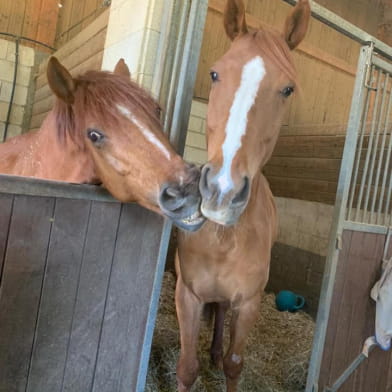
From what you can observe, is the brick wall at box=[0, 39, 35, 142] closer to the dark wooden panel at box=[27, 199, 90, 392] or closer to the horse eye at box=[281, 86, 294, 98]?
the dark wooden panel at box=[27, 199, 90, 392]

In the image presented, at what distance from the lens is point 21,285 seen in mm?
1201

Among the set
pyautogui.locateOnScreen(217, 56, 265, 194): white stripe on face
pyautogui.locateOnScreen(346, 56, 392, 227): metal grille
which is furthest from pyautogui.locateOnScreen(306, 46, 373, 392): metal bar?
pyautogui.locateOnScreen(217, 56, 265, 194): white stripe on face

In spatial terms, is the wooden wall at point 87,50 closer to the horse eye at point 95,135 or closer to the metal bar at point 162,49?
the metal bar at point 162,49

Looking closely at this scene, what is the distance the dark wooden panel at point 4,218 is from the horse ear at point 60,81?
389mm

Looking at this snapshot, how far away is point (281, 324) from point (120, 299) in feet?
7.76

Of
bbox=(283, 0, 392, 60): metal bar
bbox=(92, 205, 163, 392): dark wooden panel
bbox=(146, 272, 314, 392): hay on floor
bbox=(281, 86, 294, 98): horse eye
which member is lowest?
bbox=(146, 272, 314, 392): hay on floor

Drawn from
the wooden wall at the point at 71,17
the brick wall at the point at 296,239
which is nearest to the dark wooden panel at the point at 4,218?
the brick wall at the point at 296,239

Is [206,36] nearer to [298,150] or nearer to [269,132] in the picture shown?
[298,150]

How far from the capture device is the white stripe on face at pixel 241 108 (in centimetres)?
123

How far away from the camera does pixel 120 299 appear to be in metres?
1.46

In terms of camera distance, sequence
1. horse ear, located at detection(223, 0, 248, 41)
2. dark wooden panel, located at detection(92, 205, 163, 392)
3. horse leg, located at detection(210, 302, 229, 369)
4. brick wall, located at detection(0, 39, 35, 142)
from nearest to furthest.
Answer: dark wooden panel, located at detection(92, 205, 163, 392) < horse ear, located at detection(223, 0, 248, 41) < horse leg, located at detection(210, 302, 229, 369) < brick wall, located at detection(0, 39, 35, 142)

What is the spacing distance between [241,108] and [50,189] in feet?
2.31

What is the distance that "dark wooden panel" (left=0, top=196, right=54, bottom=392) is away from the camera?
1165 millimetres

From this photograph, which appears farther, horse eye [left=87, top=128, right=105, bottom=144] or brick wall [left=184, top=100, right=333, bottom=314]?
brick wall [left=184, top=100, right=333, bottom=314]
